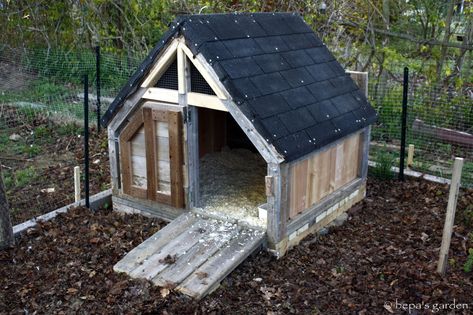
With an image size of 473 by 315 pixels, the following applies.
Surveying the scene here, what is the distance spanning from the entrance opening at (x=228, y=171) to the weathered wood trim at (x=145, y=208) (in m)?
0.38

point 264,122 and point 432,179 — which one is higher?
point 264,122

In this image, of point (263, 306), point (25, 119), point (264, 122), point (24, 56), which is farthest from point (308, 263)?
point (24, 56)

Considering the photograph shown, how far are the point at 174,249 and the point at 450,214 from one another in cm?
259

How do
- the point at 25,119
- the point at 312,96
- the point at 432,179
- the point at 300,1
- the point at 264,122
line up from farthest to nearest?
1. the point at 300,1
2. the point at 25,119
3. the point at 432,179
4. the point at 312,96
5. the point at 264,122

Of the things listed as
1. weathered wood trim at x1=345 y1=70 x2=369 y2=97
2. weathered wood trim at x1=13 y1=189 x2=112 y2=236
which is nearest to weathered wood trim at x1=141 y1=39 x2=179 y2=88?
weathered wood trim at x1=13 y1=189 x2=112 y2=236

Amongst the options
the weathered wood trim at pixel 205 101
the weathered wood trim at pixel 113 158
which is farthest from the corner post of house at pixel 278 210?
the weathered wood trim at pixel 113 158

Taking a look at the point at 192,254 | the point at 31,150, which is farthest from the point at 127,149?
the point at 31,150

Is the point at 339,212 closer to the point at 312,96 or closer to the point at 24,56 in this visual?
the point at 312,96

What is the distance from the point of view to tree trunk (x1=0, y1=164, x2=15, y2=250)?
546 centimetres

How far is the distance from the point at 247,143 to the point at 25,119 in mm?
4711

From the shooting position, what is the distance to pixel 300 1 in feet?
36.5

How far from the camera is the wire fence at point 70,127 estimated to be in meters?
7.65

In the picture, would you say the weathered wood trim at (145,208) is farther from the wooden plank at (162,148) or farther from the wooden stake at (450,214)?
the wooden stake at (450,214)

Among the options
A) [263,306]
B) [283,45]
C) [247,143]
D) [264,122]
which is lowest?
[263,306]
